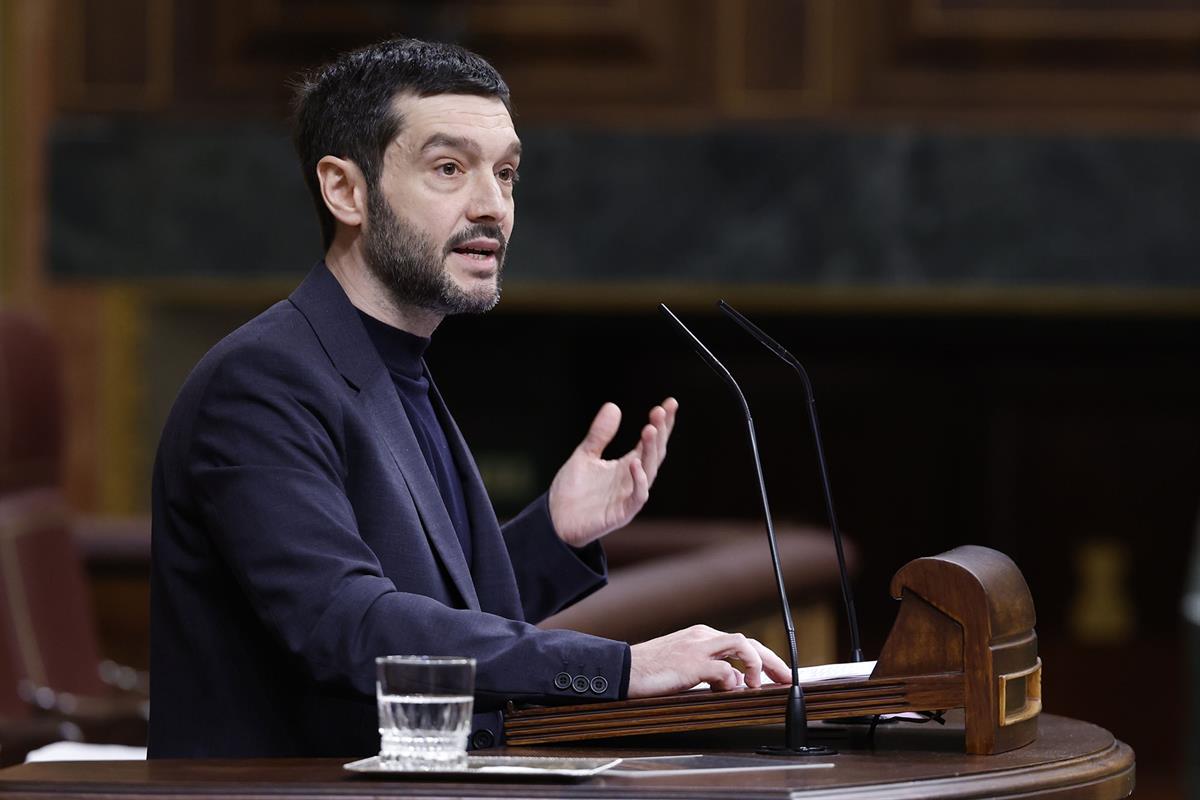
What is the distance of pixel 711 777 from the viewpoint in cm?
160

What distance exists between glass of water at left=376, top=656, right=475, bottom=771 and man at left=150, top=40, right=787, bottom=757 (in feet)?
0.40

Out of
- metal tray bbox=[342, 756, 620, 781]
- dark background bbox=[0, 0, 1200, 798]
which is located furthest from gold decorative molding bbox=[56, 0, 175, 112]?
metal tray bbox=[342, 756, 620, 781]

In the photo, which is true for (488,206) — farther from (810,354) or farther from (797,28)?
(810,354)

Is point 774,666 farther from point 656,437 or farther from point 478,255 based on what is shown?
point 478,255

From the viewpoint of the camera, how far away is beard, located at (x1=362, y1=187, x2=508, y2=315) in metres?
2.04

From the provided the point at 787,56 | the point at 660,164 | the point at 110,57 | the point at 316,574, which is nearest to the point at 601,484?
the point at 316,574

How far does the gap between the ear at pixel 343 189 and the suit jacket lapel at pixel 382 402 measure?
80 mm

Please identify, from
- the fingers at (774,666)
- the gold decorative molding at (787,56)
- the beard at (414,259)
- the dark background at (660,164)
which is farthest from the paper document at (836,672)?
the gold decorative molding at (787,56)

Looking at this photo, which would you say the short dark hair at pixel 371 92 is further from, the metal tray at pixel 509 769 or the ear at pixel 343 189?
the metal tray at pixel 509 769

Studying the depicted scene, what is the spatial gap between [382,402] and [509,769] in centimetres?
52

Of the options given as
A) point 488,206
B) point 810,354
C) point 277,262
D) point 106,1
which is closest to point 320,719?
point 488,206

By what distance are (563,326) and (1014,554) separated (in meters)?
1.68

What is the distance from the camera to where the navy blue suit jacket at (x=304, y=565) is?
1759 mm

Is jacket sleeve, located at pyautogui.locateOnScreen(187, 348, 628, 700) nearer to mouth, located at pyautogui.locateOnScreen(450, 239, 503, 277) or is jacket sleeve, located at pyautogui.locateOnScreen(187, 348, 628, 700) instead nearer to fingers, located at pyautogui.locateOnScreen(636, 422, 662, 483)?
mouth, located at pyautogui.locateOnScreen(450, 239, 503, 277)
